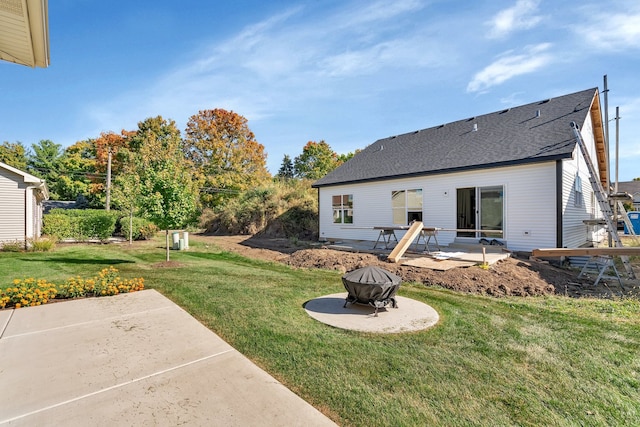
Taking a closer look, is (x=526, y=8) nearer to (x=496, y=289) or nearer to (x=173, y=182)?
(x=496, y=289)

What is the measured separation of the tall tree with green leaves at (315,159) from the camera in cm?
4638

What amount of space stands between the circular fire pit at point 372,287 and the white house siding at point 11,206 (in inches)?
597

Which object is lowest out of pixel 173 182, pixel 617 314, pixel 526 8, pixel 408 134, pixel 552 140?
pixel 617 314

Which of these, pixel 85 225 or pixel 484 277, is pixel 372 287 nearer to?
pixel 484 277

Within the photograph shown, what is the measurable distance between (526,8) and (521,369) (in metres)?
9.50

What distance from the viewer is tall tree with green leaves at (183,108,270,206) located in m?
29.8

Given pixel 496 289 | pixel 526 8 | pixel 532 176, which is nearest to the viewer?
pixel 496 289

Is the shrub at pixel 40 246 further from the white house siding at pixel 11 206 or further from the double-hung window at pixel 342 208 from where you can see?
the double-hung window at pixel 342 208

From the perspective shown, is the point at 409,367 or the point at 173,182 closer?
the point at 409,367

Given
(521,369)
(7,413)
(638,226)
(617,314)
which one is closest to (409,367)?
(521,369)

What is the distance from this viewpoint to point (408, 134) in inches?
650

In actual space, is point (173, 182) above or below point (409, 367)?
above

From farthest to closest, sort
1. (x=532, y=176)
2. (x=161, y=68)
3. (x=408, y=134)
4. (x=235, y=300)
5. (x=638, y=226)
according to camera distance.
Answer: (x=638, y=226) → (x=408, y=134) → (x=161, y=68) → (x=532, y=176) → (x=235, y=300)

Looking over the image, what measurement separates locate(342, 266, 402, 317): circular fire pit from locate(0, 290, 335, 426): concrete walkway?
79.4 inches
